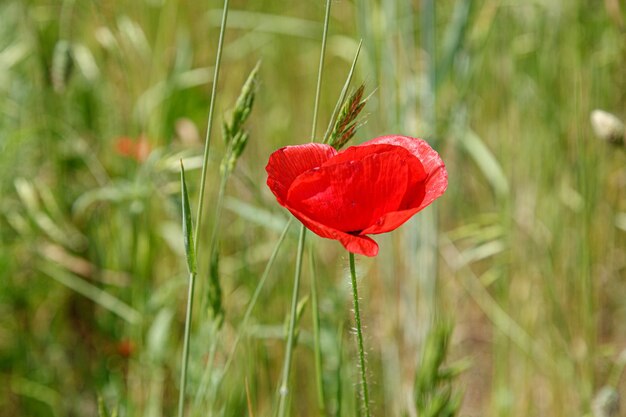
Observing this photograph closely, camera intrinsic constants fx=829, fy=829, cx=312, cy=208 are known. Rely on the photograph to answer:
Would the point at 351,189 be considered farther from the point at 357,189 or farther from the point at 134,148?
the point at 134,148

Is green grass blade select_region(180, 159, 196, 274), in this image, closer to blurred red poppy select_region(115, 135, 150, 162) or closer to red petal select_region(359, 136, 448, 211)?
red petal select_region(359, 136, 448, 211)

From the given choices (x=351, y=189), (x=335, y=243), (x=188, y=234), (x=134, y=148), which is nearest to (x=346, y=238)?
(x=351, y=189)

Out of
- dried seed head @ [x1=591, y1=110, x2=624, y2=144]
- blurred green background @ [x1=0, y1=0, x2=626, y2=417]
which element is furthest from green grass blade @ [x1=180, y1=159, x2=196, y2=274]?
dried seed head @ [x1=591, y1=110, x2=624, y2=144]

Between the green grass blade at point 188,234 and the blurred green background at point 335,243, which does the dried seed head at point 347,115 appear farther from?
the blurred green background at point 335,243

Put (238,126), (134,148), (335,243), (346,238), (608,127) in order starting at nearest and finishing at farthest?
(346,238) < (238,126) < (608,127) < (134,148) < (335,243)

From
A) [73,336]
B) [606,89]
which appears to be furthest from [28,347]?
[606,89]

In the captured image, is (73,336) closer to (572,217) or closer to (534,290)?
(534,290)
